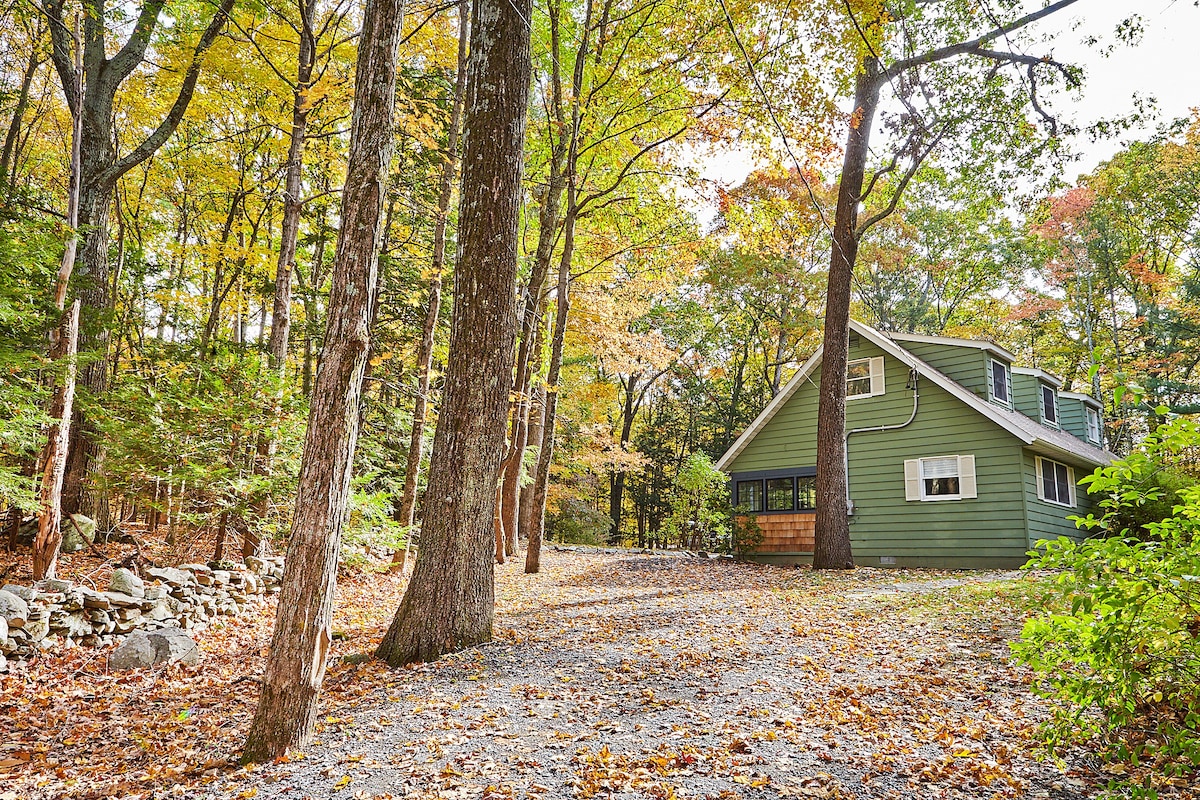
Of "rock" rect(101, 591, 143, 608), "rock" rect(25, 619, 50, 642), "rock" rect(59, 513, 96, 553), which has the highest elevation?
"rock" rect(59, 513, 96, 553)

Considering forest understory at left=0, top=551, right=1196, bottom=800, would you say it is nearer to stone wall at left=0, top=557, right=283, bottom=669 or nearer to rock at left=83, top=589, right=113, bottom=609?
stone wall at left=0, top=557, right=283, bottom=669

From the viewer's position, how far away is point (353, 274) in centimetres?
438

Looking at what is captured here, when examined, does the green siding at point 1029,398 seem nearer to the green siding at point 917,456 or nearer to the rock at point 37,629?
the green siding at point 917,456

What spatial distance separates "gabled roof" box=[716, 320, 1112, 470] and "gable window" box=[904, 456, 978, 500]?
3.97ft

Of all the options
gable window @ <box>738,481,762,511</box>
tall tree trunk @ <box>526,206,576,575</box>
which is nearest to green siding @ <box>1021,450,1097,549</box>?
gable window @ <box>738,481,762,511</box>

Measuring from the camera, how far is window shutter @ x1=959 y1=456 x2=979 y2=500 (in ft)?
48.8

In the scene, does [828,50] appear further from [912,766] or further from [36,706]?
[36,706]

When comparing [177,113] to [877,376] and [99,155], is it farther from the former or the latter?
[877,376]

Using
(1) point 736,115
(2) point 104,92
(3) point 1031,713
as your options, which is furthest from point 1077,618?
(2) point 104,92

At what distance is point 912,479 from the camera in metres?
15.8

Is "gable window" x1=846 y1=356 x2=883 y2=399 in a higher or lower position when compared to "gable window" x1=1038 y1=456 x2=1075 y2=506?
higher

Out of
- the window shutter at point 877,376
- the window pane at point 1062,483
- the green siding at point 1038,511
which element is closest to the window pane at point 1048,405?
the window pane at point 1062,483

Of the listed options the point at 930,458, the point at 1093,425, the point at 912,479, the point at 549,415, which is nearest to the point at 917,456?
the point at 930,458

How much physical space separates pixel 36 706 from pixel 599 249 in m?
15.8
